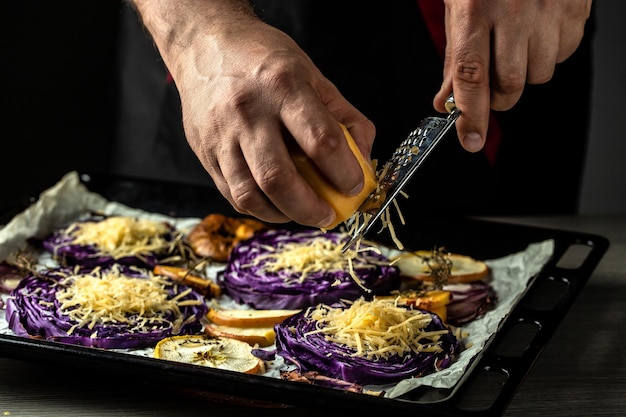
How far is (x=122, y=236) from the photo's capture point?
290 centimetres

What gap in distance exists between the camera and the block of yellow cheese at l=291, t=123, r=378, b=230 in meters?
1.89

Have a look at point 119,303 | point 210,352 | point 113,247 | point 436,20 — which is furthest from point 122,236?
point 436,20

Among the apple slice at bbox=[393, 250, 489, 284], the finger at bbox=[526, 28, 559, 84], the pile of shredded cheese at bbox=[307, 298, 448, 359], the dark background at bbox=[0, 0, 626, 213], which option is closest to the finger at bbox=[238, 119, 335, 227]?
the pile of shredded cheese at bbox=[307, 298, 448, 359]

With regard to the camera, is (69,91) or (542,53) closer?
(542,53)

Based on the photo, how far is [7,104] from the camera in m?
4.31

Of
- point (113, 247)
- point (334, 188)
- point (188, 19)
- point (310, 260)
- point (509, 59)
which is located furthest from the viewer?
point (113, 247)

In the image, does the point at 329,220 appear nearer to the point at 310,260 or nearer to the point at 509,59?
the point at 509,59

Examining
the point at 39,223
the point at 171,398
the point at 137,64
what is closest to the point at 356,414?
the point at 171,398

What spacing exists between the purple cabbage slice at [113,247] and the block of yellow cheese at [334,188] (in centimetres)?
101

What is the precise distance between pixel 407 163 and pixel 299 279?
65cm

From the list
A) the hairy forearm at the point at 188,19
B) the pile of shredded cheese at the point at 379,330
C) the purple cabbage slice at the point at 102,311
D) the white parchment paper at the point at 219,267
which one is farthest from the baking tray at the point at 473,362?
the hairy forearm at the point at 188,19

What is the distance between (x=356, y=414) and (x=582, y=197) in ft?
10.3

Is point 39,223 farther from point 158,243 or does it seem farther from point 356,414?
point 356,414

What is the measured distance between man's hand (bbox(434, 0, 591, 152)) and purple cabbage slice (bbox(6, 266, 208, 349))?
33.4 inches
